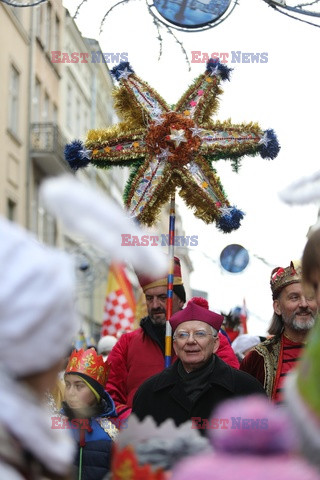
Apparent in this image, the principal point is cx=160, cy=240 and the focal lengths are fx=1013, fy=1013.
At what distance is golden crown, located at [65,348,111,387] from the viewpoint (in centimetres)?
556

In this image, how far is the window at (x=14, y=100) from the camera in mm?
23663

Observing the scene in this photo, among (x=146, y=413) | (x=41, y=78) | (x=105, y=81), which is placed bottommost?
(x=146, y=413)

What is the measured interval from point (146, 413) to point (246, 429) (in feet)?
10.6

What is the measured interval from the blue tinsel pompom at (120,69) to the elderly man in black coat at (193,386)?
184 centimetres

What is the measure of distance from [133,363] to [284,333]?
0.95 m

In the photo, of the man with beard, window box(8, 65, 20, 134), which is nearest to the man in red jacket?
the man with beard

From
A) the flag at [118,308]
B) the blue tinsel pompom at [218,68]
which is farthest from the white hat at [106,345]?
the blue tinsel pompom at [218,68]

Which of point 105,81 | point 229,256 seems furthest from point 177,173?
point 105,81

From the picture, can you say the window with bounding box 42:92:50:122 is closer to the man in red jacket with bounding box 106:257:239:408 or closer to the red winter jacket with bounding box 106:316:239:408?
the man in red jacket with bounding box 106:257:239:408

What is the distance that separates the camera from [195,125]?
6.11 m

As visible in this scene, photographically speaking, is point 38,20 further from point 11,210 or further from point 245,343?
point 245,343

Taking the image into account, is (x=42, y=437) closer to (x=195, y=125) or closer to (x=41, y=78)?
(x=195, y=125)

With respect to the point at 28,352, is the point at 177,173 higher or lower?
higher

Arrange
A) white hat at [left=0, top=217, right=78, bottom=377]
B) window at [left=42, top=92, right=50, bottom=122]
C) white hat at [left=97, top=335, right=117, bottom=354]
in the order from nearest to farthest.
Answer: white hat at [left=0, top=217, right=78, bottom=377], white hat at [left=97, top=335, right=117, bottom=354], window at [left=42, top=92, right=50, bottom=122]
